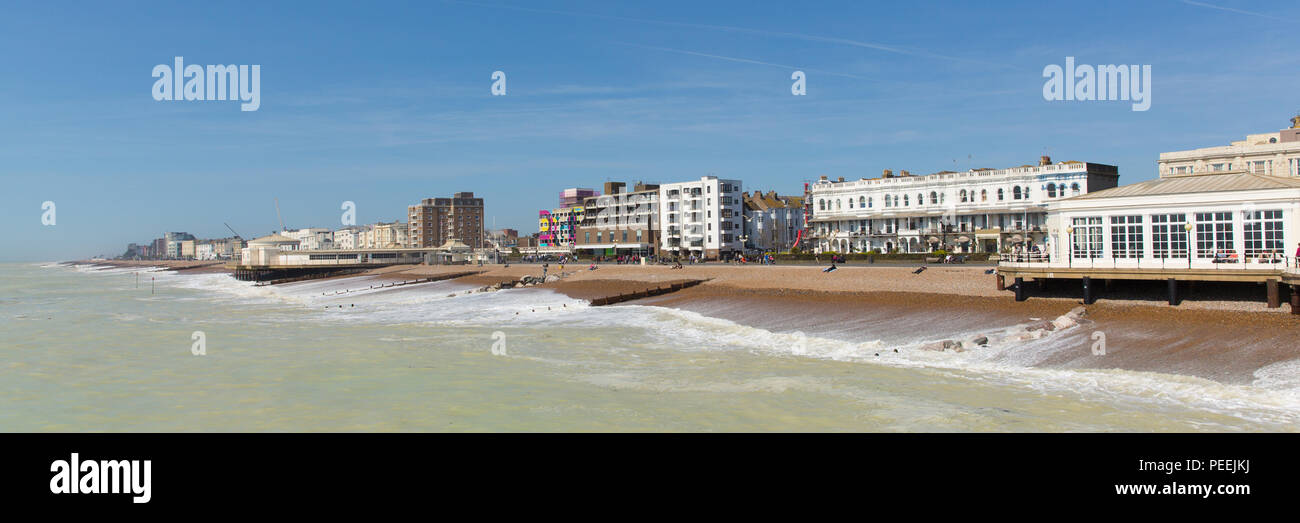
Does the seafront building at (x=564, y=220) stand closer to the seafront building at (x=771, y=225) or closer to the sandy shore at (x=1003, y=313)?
the seafront building at (x=771, y=225)

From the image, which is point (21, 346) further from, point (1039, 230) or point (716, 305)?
point (1039, 230)

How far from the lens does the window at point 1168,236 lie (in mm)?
27750

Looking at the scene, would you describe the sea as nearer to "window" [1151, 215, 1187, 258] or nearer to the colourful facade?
"window" [1151, 215, 1187, 258]

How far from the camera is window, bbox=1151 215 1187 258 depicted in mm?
27750

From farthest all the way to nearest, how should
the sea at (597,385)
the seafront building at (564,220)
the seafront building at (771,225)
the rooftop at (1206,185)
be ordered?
the seafront building at (564,220)
the seafront building at (771,225)
the rooftop at (1206,185)
the sea at (597,385)

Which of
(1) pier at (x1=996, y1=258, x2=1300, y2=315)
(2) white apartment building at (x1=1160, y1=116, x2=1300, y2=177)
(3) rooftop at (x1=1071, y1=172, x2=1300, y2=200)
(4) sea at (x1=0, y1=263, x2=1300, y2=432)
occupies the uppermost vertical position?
(2) white apartment building at (x1=1160, y1=116, x2=1300, y2=177)

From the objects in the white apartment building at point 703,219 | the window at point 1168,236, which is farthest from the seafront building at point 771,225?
the window at point 1168,236

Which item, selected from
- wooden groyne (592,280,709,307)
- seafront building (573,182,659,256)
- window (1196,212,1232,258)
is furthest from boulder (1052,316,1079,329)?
seafront building (573,182,659,256)

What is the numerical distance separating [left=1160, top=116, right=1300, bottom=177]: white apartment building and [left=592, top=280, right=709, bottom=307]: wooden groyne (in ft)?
142

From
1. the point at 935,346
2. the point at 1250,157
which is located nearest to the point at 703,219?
the point at 1250,157

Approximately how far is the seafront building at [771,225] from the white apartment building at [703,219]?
2690mm

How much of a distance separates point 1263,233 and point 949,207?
4972cm

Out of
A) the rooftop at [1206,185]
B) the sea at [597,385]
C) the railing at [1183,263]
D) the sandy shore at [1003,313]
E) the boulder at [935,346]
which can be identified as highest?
the rooftop at [1206,185]

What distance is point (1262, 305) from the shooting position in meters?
23.3
